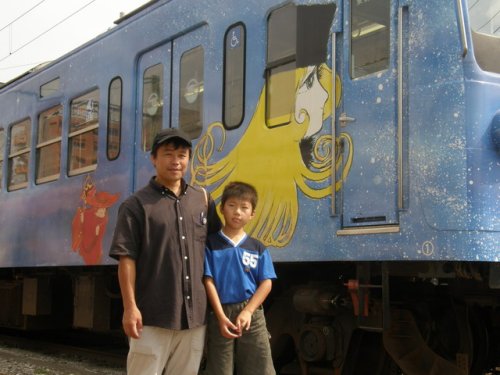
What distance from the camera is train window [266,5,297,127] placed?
16.3 feet

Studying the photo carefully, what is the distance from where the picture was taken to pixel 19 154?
909 cm

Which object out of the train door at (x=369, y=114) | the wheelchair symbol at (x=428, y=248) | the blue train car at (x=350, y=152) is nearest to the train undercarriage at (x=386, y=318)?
the blue train car at (x=350, y=152)

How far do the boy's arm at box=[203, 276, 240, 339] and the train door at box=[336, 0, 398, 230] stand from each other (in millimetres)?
1312

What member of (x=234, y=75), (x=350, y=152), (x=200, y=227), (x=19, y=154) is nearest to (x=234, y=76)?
(x=234, y=75)

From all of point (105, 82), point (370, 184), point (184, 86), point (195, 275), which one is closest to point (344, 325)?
point (370, 184)

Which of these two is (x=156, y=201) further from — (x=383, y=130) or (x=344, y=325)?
(x=344, y=325)

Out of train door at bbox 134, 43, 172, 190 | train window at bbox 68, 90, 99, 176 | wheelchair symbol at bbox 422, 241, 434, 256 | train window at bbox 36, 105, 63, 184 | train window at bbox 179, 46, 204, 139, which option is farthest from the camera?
train window at bbox 36, 105, 63, 184

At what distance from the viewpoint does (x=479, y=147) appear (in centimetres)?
393

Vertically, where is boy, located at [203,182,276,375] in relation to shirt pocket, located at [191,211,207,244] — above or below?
below

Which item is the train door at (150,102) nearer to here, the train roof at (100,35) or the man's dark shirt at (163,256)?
the train roof at (100,35)

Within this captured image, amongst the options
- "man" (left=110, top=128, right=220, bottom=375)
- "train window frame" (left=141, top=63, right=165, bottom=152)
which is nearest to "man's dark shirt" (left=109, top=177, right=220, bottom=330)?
"man" (left=110, top=128, right=220, bottom=375)

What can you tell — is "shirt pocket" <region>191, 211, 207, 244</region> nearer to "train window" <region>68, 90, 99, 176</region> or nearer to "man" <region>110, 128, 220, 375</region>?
"man" <region>110, 128, 220, 375</region>

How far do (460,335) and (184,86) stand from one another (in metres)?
3.06

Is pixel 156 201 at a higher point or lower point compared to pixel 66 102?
lower
